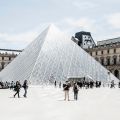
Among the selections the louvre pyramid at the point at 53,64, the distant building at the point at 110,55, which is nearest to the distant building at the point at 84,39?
the distant building at the point at 110,55

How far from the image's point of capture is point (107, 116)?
1445 centimetres

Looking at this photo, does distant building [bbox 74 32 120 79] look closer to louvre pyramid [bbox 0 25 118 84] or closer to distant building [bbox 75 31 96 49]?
distant building [bbox 75 31 96 49]

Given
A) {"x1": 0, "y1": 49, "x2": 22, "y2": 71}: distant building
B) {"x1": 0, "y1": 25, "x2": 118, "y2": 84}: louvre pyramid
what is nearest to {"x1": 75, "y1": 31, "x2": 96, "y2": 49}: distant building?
{"x1": 0, "y1": 49, "x2": 22, "y2": 71}: distant building

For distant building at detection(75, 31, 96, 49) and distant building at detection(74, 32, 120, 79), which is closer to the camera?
distant building at detection(74, 32, 120, 79)

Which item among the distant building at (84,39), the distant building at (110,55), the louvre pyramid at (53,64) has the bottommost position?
the louvre pyramid at (53,64)

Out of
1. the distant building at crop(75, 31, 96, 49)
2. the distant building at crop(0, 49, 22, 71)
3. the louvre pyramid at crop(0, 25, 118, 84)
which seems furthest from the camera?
the distant building at crop(75, 31, 96, 49)

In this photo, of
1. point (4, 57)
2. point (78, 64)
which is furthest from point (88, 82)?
point (4, 57)

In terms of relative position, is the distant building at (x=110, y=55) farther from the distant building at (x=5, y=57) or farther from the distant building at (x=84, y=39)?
the distant building at (x=5, y=57)

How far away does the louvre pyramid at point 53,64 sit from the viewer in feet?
147

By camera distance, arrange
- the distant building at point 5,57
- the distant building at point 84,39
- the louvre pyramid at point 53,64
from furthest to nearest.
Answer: the distant building at point 84,39
the distant building at point 5,57
the louvre pyramid at point 53,64

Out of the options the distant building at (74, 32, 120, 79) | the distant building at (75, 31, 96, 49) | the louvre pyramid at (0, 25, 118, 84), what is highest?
the distant building at (75, 31, 96, 49)

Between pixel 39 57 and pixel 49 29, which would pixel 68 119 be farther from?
pixel 49 29

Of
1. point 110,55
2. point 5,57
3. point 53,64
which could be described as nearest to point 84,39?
point 110,55

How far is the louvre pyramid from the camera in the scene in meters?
44.7
